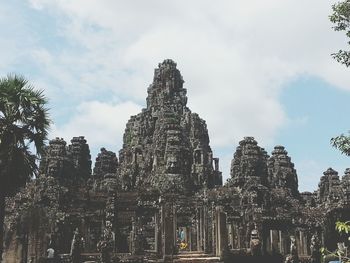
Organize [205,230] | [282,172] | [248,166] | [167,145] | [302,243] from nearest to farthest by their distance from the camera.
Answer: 1. [205,230]
2. [302,243]
3. [248,166]
4. [167,145]
5. [282,172]

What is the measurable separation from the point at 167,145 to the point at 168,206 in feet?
83.0

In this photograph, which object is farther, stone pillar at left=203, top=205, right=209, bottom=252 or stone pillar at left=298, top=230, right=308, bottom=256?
stone pillar at left=298, top=230, right=308, bottom=256

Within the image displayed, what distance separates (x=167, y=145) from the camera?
4375 centimetres

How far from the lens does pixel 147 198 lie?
3250 centimetres

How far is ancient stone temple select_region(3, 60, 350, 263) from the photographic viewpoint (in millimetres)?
19312

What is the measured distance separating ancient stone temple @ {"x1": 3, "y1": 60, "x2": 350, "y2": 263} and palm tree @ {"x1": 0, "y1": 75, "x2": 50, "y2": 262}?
4.19 metres

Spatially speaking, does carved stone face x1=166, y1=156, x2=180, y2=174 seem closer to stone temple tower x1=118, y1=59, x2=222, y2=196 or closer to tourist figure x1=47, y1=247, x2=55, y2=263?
stone temple tower x1=118, y1=59, x2=222, y2=196

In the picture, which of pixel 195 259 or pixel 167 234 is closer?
pixel 195 259

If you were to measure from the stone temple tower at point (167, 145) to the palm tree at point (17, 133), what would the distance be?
861 inches

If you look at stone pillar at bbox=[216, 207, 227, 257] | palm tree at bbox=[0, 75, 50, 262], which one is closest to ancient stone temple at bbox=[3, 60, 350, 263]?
stone pillar at bbox=[216, 207, 227, 257]

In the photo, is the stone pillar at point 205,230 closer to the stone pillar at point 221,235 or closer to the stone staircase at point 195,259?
the stone staircase at point 195,259

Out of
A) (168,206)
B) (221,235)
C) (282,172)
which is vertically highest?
(282,172)

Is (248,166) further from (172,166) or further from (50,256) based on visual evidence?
(50,256)

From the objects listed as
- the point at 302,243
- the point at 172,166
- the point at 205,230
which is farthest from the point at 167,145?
the point at 205,230
